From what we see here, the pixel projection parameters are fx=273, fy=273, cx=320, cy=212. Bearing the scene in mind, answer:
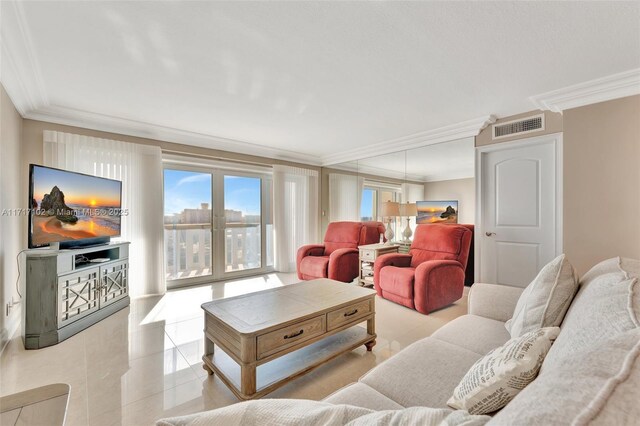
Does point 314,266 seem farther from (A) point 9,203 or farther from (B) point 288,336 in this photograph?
(A) point 9,203

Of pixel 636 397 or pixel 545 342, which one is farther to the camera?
pixel 545 342

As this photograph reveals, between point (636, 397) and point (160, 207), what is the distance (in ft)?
14.5

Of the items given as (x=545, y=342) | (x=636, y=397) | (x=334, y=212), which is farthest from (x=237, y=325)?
(x=334, y=212)

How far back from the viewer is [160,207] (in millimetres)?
3867

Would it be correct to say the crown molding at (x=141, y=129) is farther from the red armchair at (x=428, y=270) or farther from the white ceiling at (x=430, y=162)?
the red armchair at (x=428, y=270)

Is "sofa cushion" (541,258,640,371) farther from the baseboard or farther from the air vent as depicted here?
the baseboard

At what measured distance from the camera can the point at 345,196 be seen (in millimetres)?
5539

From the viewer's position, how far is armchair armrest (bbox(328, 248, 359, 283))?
4090mm

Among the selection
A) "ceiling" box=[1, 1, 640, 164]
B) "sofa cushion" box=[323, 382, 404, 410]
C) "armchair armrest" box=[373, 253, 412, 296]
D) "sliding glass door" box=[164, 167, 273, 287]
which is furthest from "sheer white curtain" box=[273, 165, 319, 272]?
"sofa cushion" box=[323, 382, 404, 410]

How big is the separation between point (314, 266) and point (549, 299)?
3.33 metres

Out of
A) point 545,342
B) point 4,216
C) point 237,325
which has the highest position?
point 4,216

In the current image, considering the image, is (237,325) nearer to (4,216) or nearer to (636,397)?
(636,397)

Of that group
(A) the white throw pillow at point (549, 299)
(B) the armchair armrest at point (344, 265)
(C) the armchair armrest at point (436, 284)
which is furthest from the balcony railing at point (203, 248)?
(A) the white throw pillow at point (549, 299)

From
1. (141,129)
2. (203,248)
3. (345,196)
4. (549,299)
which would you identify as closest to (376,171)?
(345,196)
